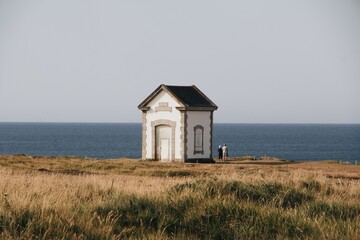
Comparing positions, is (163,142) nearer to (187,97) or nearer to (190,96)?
(187,97)

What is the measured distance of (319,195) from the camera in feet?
58.0

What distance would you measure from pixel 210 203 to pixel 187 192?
160 centimetres

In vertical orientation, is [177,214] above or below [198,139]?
below

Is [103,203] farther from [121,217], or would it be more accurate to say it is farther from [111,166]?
[111,166]

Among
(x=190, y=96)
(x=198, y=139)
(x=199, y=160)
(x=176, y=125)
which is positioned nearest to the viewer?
(x=176, y=125)

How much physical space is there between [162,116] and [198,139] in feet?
9.06

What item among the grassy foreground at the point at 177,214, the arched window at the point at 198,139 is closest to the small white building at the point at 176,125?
the arched window at the point at 198,139

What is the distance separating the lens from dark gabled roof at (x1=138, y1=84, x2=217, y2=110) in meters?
41.8

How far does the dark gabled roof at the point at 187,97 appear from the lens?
41.8 m

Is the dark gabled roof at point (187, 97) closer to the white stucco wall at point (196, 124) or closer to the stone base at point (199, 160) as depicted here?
the white stucco wall at point (196, 124)

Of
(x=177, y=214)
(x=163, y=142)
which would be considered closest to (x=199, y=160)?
(x=163, y=142)

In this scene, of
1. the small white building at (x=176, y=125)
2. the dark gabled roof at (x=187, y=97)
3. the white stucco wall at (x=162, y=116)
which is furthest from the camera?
the dark gabled roof at (x=187, y=97)

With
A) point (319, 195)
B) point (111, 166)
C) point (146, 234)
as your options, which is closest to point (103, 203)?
point (146, 234)

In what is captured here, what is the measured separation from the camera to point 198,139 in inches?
1657
